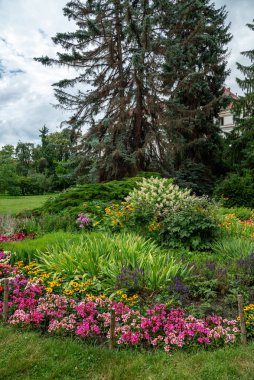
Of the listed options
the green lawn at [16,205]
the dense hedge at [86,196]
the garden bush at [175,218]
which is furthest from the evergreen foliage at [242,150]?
the green lawn at [16,205]

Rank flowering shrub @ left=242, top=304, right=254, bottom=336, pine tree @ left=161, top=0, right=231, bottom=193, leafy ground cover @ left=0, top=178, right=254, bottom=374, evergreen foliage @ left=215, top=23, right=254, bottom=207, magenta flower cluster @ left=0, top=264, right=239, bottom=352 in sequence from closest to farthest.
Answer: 1. magenta flower cluster @ left=0, top=264, right=239, bottom=352
2. leafy ground cover @ left=0, top=178, right=254, bottom=374
3. flowering shrub @ left=242, top=304, right=254, bottom=336
4. evergreen foliage @ left=215, top=23, right=254, bottom=207
5. pine tree @ left=161, top=0, right=231, bottom=193

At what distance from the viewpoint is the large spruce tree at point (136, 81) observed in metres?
14.3

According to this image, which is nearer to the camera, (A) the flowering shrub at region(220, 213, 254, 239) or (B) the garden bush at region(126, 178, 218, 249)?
(B) the garden bush at region(126, 178, 218, 249)

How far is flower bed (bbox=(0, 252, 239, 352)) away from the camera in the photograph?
125 inches

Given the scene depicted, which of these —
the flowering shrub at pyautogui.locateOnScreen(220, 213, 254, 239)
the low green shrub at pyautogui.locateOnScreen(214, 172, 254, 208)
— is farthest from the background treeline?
the flowering shrub at pyautogui.locateOnScreen(220, 213, 254, 239)

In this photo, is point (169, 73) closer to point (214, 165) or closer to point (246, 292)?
point (214, 165)

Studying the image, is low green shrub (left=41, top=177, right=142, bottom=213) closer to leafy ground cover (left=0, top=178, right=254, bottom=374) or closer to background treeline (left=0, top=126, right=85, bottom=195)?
leafy ground cover (left=0, top=178, right=254, bottom=374)

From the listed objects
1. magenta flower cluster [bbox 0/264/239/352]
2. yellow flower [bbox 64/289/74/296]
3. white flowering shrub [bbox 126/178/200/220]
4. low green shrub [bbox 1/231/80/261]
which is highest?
white flowering shrub [bbox 126/178/200/220]

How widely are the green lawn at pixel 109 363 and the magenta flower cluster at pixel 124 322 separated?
14 cm

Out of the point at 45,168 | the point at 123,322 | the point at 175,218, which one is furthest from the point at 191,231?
the point at 45,168

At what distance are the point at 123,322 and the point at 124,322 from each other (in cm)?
5

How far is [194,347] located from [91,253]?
7.02 feet

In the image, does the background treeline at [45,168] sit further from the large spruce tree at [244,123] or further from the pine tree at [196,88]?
the large spruce tree at [244,123]

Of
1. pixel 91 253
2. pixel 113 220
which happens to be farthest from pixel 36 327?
pixel 113 220
